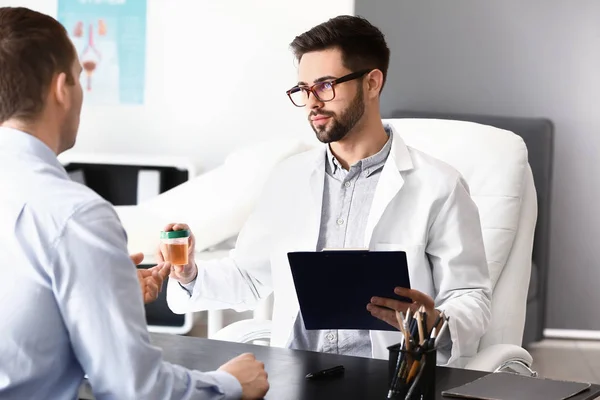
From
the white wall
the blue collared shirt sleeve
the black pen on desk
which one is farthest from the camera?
the white wall

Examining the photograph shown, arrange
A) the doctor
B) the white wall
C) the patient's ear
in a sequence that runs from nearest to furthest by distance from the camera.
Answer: the patient's ear, the doctor, the white wall

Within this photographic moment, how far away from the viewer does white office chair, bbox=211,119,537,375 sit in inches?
87.7

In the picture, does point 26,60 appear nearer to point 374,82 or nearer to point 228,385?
point 228,385

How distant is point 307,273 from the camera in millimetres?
1682

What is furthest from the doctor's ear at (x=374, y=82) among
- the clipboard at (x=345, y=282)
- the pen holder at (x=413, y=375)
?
the pen holder at (x=413, y=375)

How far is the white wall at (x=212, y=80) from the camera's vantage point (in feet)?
15.5

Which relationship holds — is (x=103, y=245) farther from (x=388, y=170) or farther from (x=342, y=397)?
(x=388, y=170)

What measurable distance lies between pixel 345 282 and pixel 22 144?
0.69 meters

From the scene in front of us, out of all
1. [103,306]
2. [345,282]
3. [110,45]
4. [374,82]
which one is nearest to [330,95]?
[374,82]

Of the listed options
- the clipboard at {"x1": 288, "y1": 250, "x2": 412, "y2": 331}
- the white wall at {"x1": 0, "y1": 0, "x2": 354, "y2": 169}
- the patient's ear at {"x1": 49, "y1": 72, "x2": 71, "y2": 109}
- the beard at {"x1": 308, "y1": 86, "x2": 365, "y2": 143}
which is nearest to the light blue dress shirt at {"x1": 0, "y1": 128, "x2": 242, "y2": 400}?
the patient's ear at {"x1": 49, "y1": 72, "x2": 71, "y2": 109}

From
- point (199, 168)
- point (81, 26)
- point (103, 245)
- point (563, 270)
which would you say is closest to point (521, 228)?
point (103, 245)

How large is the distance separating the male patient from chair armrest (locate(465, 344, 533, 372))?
919 mm

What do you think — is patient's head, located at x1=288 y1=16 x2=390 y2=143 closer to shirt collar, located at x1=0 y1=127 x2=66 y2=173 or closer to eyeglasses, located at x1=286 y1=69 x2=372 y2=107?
eyeglasses, located at x1=286 y1=69 x2=372 y2=107

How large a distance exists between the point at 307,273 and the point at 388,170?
0.55m
